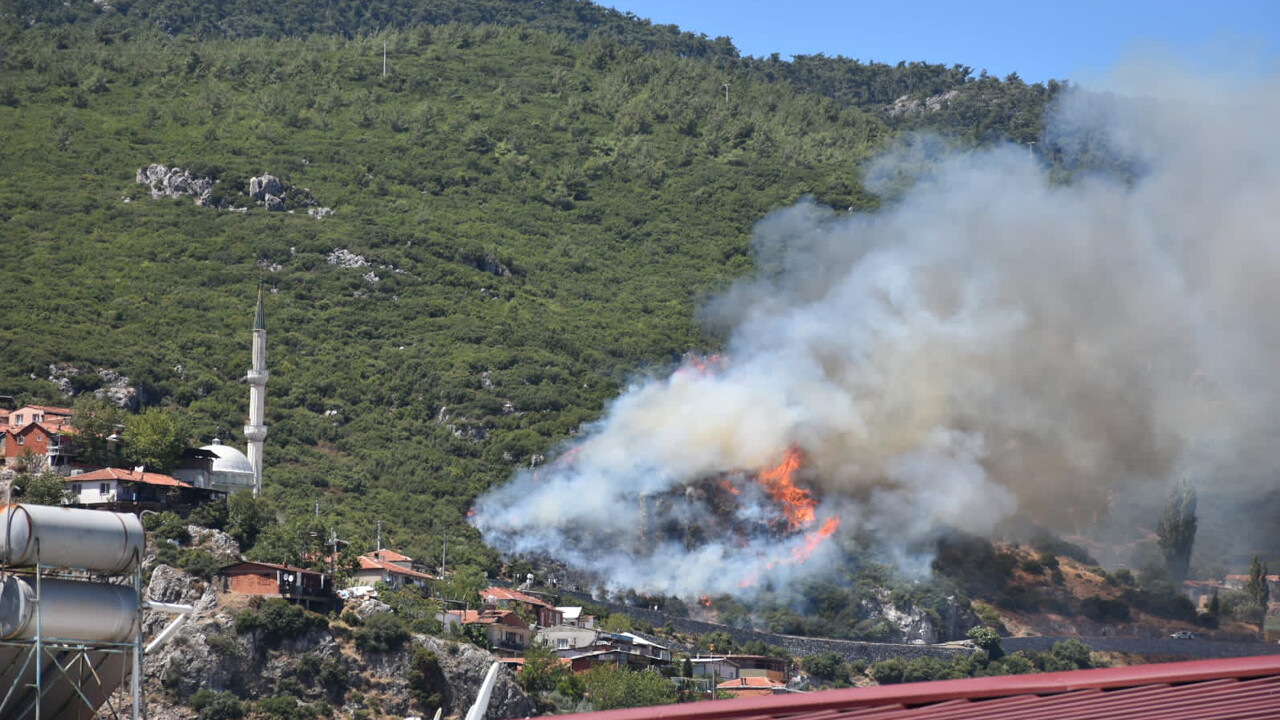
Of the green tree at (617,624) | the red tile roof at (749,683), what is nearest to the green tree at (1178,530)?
the red tile roof at (749,683)

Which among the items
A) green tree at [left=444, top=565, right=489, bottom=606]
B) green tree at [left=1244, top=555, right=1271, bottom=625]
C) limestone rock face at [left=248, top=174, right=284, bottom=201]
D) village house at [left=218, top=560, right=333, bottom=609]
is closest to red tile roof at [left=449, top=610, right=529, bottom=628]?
green tree at [left=444, top=565, right=489, bottom=606]

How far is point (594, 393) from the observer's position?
5635 inches

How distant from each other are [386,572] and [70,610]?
63088 millimetres

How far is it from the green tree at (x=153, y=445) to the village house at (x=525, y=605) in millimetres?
18143

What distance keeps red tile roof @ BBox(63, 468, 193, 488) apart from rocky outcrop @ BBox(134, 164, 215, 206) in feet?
271

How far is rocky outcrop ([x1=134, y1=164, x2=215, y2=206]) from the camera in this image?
558ft

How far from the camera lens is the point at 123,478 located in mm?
88688

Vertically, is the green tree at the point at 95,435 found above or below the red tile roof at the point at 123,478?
above

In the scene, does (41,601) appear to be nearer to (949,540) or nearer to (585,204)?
(949,540)

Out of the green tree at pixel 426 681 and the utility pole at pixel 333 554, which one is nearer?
the green tree at pixel 426 681

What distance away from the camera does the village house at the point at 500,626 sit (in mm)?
92500

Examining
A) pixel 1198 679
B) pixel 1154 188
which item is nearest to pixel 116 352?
pixel 1154 188

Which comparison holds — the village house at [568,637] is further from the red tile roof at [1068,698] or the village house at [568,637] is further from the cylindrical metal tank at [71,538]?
the red tile roof at [1068,698]

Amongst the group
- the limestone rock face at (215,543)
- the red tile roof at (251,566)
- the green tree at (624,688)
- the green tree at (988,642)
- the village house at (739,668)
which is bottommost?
the green tree at (624,688)
